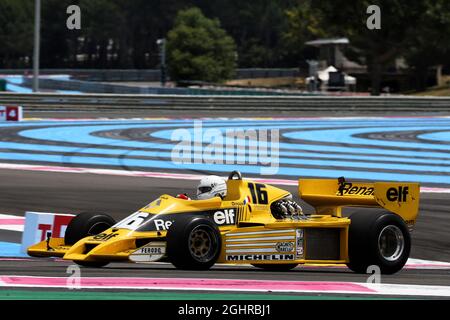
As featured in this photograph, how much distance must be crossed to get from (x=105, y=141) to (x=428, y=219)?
15099mm

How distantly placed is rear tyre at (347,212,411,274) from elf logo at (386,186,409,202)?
56 centimetres

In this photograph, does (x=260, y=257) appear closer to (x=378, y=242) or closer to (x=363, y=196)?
(x=378, y=242)

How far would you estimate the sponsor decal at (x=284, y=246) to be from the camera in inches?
399

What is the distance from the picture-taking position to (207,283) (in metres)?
8.72

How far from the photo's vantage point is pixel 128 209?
49.7ft

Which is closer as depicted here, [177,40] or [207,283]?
[207,283]

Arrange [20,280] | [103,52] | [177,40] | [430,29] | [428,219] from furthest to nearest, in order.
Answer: [103,52] < [177,40] < [430,29] < [428,219] < [20,280]

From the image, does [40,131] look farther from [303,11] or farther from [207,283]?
[303,11]

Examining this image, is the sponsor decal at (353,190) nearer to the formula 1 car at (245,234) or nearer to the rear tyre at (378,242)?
the formula 1 car at (245,234)

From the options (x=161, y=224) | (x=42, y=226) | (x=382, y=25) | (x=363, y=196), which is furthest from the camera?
(x=382, y=25)

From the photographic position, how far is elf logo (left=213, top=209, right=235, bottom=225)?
33.1ft

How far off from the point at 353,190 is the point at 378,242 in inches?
47.8

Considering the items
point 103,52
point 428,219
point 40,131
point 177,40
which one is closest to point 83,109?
point 40,131

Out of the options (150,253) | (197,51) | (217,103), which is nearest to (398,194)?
(150,253)
